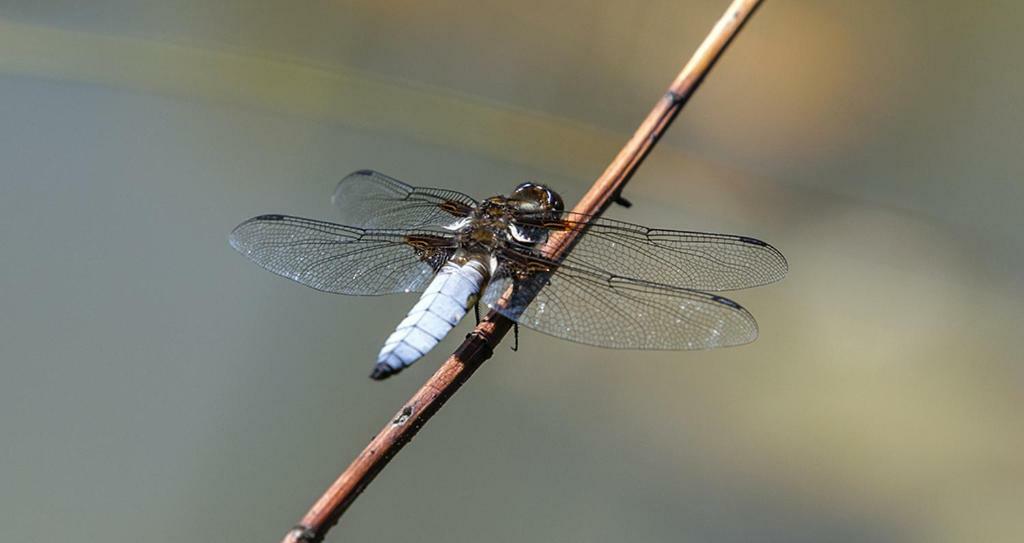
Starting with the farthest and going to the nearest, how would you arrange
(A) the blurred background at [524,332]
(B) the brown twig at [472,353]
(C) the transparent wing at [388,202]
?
(A) the blurred background at [524,332] → (C) the transparent wing at [388,202] → (B) the brown twig at [472,353]

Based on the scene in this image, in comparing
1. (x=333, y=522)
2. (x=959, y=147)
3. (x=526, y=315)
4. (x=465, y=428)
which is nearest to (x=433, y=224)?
(x=526, y=315)

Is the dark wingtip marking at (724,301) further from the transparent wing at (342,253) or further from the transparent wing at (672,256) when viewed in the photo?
the transparent wing at (342,253)

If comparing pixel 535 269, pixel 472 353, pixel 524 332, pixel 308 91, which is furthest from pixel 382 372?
pixel 308 91

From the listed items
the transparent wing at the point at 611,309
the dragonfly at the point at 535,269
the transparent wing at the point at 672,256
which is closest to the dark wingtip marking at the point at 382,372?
the dragonfly at the point at 535,269

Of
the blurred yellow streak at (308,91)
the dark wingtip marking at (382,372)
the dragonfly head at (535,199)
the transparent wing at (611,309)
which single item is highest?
the blurred yellow streak at (308,91)

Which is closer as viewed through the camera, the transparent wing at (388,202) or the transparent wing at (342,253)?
the transparent wing at (342,253)

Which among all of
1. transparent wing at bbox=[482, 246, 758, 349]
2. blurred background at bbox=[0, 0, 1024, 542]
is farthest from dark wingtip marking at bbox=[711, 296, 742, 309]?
blurred background at bbox=[0, 0, 1024, 542]

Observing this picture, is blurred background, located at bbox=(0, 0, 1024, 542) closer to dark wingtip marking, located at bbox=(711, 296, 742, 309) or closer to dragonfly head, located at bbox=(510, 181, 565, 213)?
dragonfly head, located at bbox=(510, 181, 565, 213)
